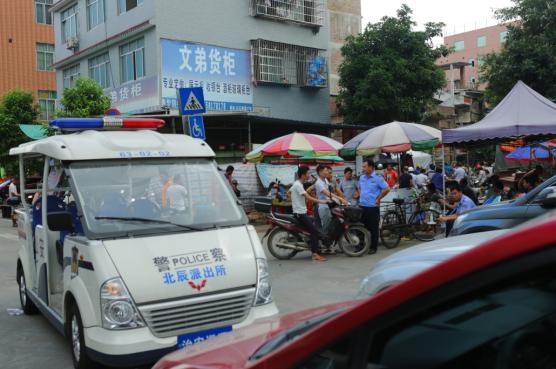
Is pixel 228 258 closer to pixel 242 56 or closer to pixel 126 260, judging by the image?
pixel 126 260

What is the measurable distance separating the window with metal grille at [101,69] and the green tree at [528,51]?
15.9m

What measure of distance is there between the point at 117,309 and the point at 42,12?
38209mm

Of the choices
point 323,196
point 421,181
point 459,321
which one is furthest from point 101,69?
point 459,321

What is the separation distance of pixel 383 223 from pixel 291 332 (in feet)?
32.3

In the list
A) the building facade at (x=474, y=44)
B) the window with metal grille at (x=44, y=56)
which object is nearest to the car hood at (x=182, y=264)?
the window with metal grille at (x=44, y=56)

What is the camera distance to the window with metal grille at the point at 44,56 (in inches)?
1453

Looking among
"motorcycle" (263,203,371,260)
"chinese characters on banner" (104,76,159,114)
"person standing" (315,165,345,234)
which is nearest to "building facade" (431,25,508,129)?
"chinese characters on banner" (104,76,159,114)

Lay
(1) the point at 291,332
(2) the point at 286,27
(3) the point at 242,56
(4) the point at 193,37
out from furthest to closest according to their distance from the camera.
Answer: (2) the point at 286,27 < (3) the point at 242,56 < (4) the point at 193,37 < (1) the point at 291,332

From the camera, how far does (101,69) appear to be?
24.0m

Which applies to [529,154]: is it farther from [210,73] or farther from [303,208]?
[210,73]

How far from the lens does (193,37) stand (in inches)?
837

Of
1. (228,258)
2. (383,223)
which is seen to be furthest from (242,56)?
(228,258)

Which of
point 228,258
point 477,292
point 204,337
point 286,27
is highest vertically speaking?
point 286,27

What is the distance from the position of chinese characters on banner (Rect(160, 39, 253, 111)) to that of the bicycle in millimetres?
11156
